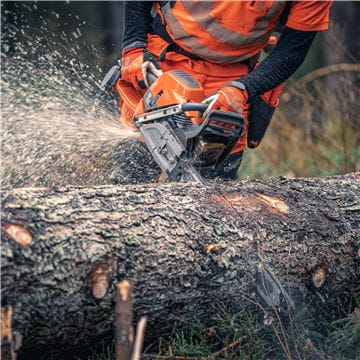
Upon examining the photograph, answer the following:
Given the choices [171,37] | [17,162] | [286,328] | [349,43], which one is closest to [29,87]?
[17,162]

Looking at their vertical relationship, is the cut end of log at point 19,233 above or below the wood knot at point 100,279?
above

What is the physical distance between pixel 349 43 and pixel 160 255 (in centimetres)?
844

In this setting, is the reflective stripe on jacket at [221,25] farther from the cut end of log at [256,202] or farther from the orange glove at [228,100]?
the cut end of log at [256,202]

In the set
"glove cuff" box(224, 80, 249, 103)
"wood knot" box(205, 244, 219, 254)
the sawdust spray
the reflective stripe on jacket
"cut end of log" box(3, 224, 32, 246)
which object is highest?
the reflective stripe on jacket

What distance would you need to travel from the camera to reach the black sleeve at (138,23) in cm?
424

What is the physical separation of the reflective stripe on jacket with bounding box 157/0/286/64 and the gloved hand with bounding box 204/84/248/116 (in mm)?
373

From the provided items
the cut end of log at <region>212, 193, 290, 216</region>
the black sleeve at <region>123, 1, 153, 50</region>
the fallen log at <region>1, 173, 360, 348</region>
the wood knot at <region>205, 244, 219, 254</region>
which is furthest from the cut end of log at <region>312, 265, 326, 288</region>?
the black sleeve at <region>123, 1, 153, 50</region>

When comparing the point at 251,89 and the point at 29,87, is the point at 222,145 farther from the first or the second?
the point at 29,87

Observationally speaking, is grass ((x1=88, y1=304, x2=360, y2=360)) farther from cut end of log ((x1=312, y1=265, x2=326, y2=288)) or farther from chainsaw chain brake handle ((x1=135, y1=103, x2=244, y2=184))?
chainsaw chain brake handle ((x1=135, y1=103, x2=244, y2=184))

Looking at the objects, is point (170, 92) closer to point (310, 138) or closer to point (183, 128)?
point (183, 128)

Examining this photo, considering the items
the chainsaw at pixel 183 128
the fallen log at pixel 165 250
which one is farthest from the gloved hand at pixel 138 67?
the fallen log at pixel 165 250

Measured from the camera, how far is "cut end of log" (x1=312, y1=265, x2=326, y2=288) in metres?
3.15

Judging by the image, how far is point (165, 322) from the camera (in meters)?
2.84

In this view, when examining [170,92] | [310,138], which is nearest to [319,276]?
[170,92]
